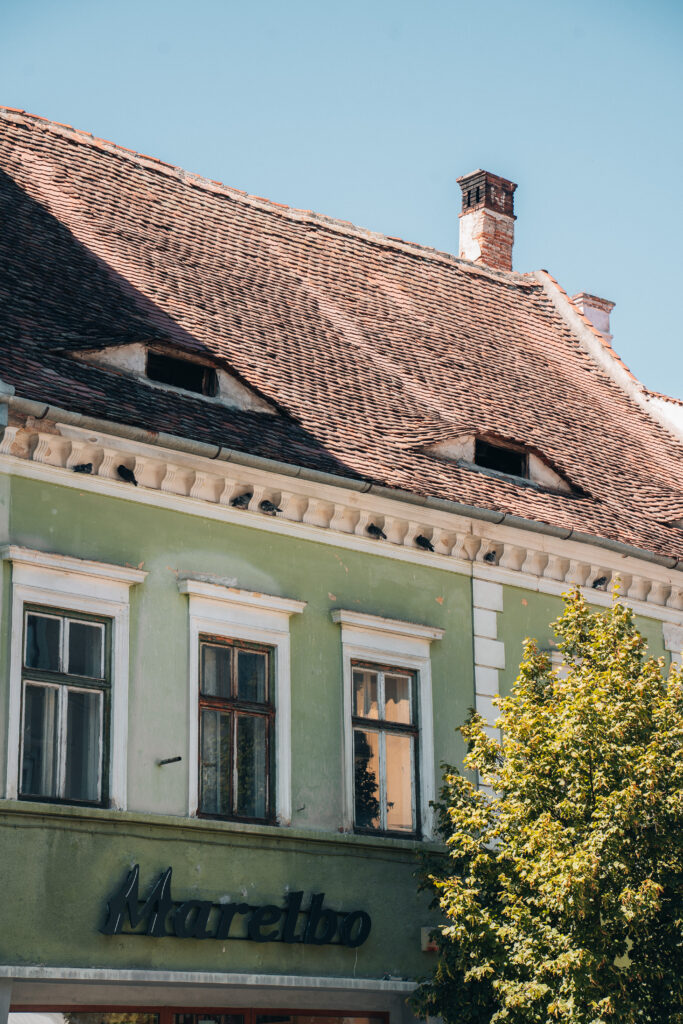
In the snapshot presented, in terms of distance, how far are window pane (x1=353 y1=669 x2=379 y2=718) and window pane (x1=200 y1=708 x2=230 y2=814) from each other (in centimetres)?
141

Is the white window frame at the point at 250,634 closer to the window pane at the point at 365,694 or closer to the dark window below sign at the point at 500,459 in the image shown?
the window pane at the point at 365,694

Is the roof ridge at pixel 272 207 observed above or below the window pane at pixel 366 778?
above

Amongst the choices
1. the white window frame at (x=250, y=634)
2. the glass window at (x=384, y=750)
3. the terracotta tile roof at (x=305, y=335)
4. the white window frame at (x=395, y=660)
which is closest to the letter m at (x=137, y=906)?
the white window frame at (x=250, y=634)

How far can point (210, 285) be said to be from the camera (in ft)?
56.6

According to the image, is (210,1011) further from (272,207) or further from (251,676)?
(272,207)

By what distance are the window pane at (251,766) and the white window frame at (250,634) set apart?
0.37 ft

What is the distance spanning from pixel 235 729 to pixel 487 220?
12.1m

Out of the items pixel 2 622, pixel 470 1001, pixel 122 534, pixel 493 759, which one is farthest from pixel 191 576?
pixel 470 1001

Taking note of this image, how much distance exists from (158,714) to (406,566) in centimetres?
307

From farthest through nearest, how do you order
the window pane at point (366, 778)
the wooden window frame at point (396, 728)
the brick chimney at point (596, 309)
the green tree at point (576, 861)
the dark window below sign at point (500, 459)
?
the brick chimney at point (596, 309)
the dark window below sign at point (500, 459)
the wooden window frame at point (396, 728)
the window pane at point (366, 778)
the green tree at point (576, 861)

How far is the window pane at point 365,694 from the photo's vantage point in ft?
47.0

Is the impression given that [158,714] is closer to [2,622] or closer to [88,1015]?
[2,622]

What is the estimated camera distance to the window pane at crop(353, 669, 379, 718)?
14.3 meters

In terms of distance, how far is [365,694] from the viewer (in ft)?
47.3
